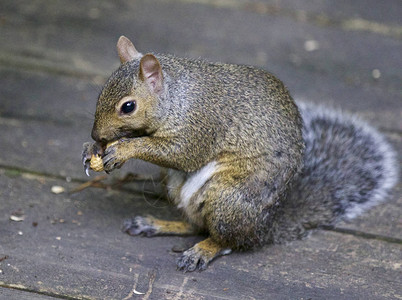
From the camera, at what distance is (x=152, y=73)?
90.9 inches

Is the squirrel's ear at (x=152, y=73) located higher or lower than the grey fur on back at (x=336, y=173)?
higher

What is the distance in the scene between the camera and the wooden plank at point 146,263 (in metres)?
2.22

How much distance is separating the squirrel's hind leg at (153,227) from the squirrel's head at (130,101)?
36cm

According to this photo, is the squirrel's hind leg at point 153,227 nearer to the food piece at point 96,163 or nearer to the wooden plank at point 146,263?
the wooden plank at point 146,263

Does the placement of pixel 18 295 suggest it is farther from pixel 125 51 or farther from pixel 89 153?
pixel 125 51

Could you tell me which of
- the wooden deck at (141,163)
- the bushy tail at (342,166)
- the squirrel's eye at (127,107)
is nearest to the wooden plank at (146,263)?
the wooden deck at (141,163)

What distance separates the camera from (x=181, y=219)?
105 inches

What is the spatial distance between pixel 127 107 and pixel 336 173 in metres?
0.93

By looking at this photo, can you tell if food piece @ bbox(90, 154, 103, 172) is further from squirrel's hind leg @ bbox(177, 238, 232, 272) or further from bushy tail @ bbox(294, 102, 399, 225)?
bushy tail @ bbox(294, 102, 399, 225)

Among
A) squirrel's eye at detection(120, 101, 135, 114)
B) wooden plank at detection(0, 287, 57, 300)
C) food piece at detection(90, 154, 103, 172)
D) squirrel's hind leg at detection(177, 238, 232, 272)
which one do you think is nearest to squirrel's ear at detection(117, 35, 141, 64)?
squirrel's eye at detection(120, 101, 135, 114)

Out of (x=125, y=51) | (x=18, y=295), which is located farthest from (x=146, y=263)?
(x=125, y=51)

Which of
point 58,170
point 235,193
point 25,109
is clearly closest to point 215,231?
point 235,193

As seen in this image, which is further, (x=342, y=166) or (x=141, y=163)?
(x=141, y=163)

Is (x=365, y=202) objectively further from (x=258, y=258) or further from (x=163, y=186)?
(x=163, y=186)
